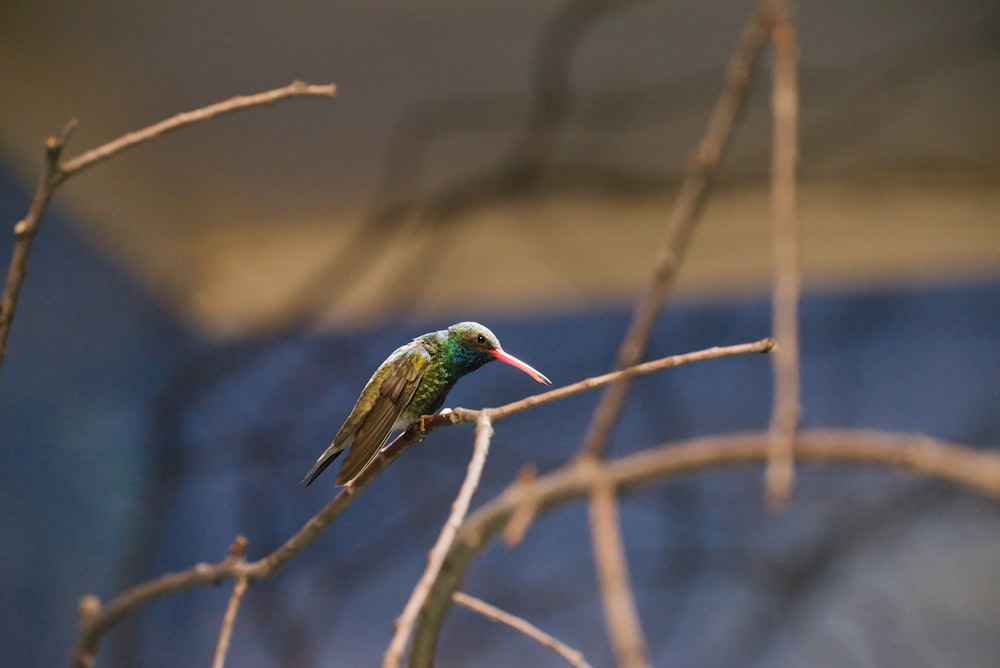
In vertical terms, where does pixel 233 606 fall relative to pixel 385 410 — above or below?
below

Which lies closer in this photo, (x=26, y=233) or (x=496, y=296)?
(x=26, y=233)

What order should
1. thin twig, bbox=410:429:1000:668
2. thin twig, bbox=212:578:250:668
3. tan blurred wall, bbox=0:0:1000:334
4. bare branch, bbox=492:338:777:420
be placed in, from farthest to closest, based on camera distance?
tan blurred wall, bbox=0:0:1000:334
thin twig, bbox=212:578:250:668
bare branch, bbox=492:338:777:420
thin twig, bbox=410:429:1000:668

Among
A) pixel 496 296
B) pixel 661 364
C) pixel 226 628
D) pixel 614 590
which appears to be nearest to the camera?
pixel 614 590

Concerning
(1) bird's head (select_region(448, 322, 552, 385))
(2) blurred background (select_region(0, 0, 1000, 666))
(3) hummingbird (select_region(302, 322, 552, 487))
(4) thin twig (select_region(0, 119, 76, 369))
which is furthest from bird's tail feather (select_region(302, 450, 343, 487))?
(2) blurred background (select_region(0, 0, 1000, 666))

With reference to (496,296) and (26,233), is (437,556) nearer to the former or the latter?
(26,233)

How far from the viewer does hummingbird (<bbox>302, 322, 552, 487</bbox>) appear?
1.90 ft

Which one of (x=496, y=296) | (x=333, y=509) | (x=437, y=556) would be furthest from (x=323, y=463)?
(x=496, y=296)

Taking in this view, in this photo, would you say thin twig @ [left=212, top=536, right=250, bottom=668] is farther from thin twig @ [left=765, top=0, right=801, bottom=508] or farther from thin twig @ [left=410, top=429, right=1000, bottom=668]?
thin twig @ [left=765, top=0, right=801, bottom=508]

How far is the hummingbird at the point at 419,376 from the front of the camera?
1.90ft

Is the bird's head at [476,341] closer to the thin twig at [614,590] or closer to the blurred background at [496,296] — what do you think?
the thin twig at [614,590]

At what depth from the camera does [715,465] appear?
343 mm

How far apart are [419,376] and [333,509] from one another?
0.11m

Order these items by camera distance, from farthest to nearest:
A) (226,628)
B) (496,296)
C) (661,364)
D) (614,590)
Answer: (496,296)
(226,628)
(661,364)
(614,590)

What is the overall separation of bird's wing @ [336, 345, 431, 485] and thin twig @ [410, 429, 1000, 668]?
86 millimetres
